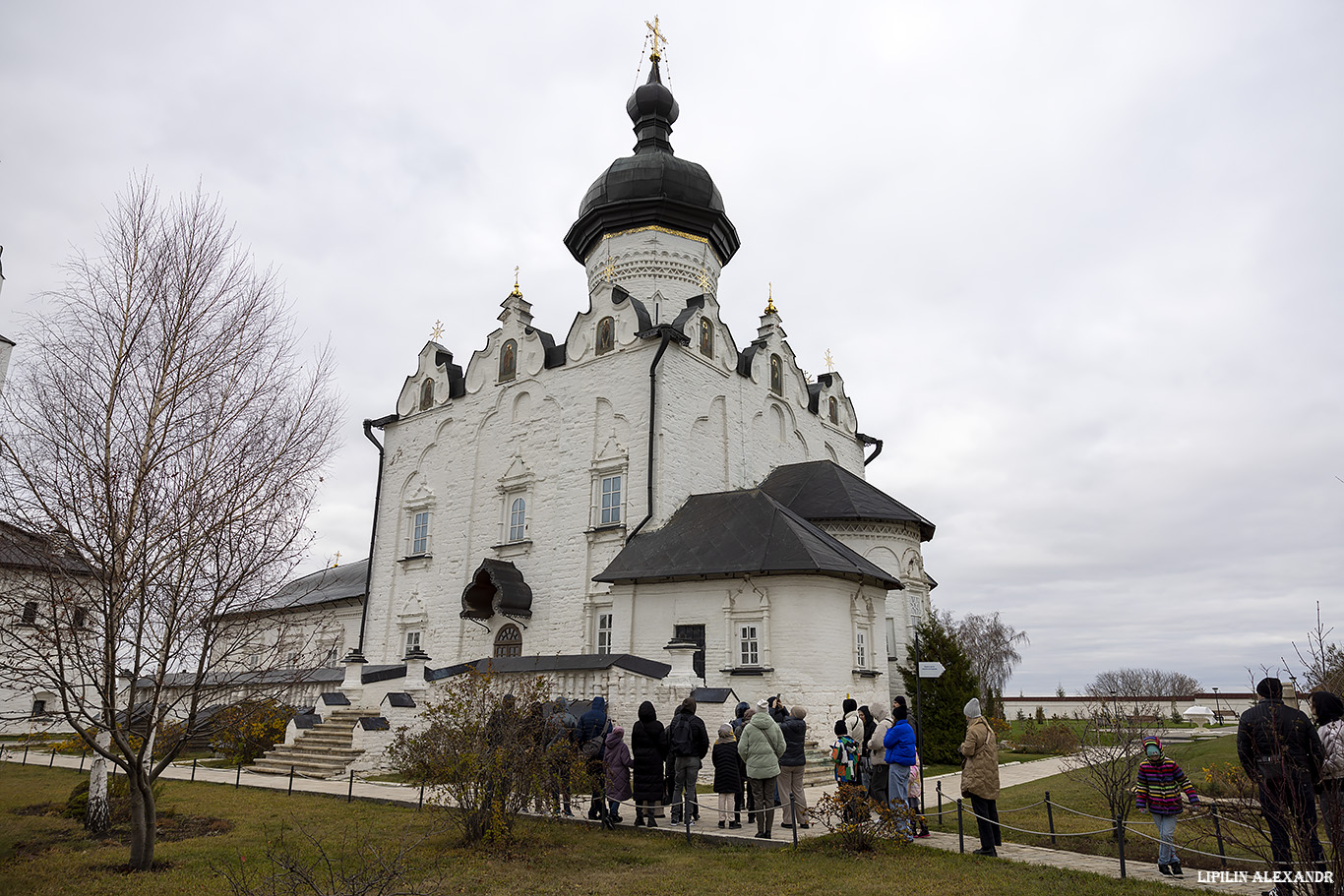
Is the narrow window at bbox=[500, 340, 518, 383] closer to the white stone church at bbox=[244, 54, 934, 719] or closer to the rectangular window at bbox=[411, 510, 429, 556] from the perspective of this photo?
the white stone church at bbox=[244, 54, 934, 719]

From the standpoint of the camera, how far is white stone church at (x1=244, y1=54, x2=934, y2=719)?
17688 mm

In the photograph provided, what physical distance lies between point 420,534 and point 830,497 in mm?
12785

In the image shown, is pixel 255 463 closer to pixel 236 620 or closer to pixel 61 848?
pixel 236 620

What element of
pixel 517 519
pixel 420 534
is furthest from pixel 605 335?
pixel 420 534

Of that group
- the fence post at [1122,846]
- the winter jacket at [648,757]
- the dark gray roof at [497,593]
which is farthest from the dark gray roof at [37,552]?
the dark gray roof at [497,593]

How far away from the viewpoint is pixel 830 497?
73.1 ft

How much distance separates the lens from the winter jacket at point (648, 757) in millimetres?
10648

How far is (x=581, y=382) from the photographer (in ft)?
76.8

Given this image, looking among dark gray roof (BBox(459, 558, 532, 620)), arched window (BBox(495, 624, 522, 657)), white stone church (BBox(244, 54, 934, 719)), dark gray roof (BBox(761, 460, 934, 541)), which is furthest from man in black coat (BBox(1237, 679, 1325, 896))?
arched window (BBox(495, 624, 522, 657))

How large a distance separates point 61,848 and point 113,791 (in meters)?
2.40

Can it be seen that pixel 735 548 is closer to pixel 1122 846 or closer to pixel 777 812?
pixel 777 812

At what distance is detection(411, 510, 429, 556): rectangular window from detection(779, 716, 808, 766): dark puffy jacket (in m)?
17.5

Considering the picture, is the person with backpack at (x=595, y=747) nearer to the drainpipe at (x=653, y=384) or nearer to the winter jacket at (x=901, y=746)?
the winter jacket at (x=901, y=746)

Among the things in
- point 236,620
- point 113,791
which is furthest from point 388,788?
point 236,620
